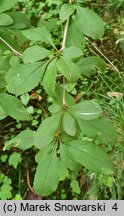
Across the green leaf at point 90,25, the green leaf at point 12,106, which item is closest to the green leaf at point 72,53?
the green leaf at point 90,25

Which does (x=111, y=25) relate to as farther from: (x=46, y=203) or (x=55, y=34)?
(x=46, y=203)

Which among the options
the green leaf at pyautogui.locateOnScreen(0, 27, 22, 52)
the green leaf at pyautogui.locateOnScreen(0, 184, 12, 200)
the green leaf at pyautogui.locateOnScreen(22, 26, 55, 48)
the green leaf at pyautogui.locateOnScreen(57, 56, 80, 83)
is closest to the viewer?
the green leaf at pyautogui.locateOnScreen(57, 56, 80, 83)

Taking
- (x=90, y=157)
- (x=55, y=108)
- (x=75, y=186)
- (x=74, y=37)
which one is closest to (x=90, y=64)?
(x=74, y=37)

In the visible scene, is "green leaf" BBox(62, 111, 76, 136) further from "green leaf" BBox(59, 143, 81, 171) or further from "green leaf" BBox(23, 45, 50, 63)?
"green leaf" BBox(23, 45, 50, 63)

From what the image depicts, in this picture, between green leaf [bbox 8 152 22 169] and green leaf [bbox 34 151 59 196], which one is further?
green leaf [bbox 8 152 22 169]

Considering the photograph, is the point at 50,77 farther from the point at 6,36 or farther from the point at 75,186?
the point at 75,186

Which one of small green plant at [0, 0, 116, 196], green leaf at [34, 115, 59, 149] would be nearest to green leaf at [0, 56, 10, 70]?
small green plant at [0, 0, 116, 196]
